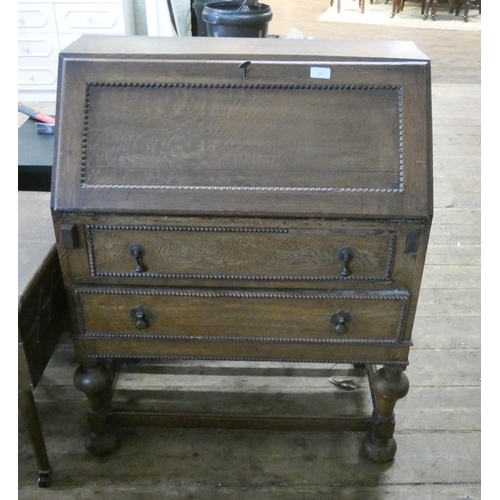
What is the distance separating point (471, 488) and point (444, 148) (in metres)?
2.38

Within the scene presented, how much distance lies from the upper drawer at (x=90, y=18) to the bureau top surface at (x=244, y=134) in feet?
9.22

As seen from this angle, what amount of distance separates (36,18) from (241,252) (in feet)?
10.7

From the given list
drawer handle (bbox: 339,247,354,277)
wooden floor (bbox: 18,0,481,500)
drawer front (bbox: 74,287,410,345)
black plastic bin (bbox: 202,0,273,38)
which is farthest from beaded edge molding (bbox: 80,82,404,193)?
black plastic bin (bbox: 202,0,273,38)

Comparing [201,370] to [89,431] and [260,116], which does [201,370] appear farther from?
[260,116]

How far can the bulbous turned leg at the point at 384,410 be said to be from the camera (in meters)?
1.40

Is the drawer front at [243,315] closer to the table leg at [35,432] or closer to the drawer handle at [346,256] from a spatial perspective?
the drawer handle at [346,256]

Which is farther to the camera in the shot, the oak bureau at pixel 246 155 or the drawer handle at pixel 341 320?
the drawer handle at pixel 341 320

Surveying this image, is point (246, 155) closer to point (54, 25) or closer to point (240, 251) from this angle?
point (240, 251)

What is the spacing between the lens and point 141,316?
1286 millimetres

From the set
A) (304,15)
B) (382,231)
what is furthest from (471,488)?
(304,15)

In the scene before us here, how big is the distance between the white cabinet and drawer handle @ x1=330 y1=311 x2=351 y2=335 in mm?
3094

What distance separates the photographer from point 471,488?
4.91ft

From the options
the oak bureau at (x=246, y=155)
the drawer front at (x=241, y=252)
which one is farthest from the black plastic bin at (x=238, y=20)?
the drawer front at (x=241, y=252)

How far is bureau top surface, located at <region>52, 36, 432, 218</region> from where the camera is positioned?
1.14 m
